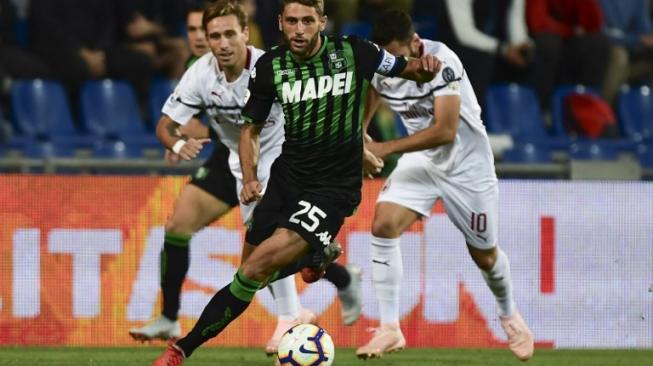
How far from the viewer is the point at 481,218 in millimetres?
9672

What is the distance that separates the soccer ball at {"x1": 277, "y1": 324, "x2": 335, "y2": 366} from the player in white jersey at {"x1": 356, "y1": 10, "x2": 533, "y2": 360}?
3.49ft

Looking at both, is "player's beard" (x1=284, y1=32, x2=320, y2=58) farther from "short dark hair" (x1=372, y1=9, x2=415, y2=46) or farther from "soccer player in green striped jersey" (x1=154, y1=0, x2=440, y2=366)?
"short dark hair" (x1=372, y1=9, x2=415, y2=46)

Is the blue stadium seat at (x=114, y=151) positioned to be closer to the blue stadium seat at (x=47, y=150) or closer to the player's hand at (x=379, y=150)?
the blue stadium seat at (x=47, y=150)

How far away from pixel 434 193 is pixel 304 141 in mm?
1427

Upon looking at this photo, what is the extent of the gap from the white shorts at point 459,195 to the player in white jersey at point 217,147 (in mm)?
816

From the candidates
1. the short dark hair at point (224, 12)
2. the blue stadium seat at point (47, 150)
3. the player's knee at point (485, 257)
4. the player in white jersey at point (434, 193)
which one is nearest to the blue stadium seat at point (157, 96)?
the blue stadium seat at point (47, 150)

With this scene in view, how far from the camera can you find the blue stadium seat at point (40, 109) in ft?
43.8

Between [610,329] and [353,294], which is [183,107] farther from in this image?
[610,329]

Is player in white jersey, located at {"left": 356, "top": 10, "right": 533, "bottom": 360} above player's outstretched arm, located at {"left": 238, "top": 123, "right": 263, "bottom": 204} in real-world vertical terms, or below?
below

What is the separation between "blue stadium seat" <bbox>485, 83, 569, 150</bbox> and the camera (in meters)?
14.5

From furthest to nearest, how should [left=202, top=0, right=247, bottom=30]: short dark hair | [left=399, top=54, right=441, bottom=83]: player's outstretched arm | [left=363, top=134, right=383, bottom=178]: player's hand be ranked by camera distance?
[left=202, top=0, right=247, bottom=30]: short dark hair → [left=363, top=134, right=383, bottom=178]: player's hand → [left=399, top=54, right=441, bottom=83]: player's outstretched arm

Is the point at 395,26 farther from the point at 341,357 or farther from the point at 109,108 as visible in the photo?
the point at 109,108

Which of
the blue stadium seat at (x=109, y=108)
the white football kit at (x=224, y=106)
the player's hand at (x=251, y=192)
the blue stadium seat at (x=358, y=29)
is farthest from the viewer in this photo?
the blue stadium seat at (x=358, y=29)

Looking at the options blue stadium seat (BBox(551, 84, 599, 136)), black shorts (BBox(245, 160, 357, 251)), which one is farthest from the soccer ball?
blue stadium seat (BBox(551, 84, 599, 136))
